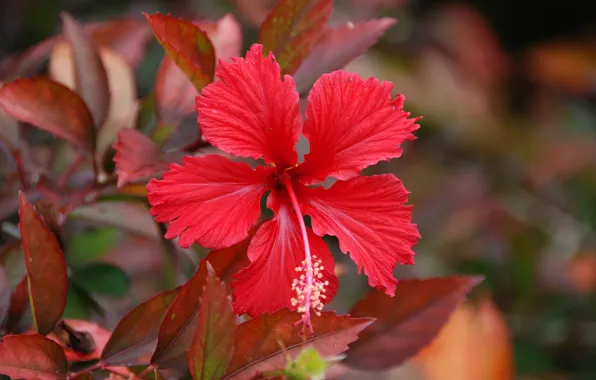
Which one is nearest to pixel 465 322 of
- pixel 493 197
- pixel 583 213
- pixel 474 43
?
pixel 583 213

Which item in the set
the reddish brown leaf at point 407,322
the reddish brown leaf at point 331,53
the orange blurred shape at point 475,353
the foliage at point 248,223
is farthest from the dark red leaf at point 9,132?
the orange blurred shape at point 475,353

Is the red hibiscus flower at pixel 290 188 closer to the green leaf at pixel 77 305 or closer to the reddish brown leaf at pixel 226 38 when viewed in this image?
the reddish brown leaf at pixel 226 38

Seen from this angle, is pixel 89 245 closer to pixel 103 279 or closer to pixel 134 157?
pixel 103 279

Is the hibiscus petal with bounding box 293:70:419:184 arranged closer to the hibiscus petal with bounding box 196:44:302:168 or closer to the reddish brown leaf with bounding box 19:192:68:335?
the hibiscus petal with bounding box 196:44:302:168

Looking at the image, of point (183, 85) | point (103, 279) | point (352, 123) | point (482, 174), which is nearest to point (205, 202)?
Result: point (352, 123)

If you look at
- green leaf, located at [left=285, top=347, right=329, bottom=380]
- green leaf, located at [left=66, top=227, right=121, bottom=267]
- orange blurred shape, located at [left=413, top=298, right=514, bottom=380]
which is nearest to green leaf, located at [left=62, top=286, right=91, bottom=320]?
green leaf, located at [left=66, top=227, right=121, bottom=267]

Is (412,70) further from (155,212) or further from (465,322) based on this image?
(155,212)
